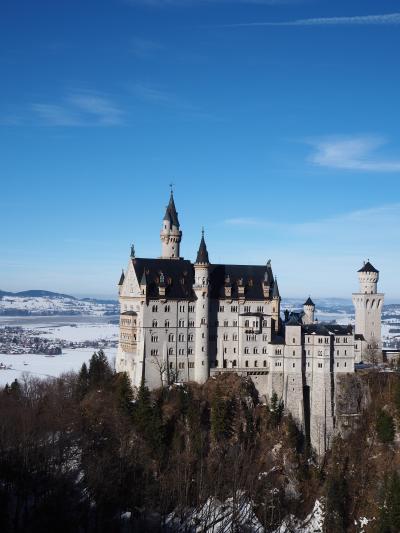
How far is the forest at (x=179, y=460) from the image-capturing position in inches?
3017

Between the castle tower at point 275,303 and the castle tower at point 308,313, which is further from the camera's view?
the castle tower at point 308,313

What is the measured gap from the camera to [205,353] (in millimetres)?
97188

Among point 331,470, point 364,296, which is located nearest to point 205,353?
point 331,470

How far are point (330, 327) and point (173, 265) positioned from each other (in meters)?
24.2

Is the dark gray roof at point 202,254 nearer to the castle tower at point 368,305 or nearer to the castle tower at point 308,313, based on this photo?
the castle tower at point 308,313

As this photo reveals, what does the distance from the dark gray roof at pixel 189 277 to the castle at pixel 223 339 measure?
0.15 m

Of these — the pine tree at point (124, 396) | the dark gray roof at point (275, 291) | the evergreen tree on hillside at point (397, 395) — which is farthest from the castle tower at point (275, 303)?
the pine tree at point (124, 396)

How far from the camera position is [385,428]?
89.0 m

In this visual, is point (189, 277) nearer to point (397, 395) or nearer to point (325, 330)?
point (325, 330)

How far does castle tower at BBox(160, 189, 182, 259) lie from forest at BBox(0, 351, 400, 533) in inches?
859

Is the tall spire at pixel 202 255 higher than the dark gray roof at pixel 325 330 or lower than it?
higher

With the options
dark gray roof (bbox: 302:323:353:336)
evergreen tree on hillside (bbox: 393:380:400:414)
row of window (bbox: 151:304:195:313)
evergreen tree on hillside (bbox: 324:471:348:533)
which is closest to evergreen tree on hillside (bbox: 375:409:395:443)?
evergreen tree on hillside (bbox: 393:380:400:414)

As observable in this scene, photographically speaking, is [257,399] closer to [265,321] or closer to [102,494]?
[265,321]

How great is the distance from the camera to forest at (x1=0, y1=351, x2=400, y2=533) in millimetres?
76625
